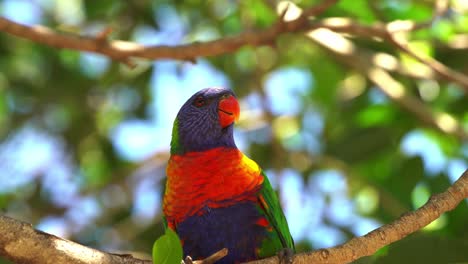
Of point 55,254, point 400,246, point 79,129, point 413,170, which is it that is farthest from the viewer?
point 79,129

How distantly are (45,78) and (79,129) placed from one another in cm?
54

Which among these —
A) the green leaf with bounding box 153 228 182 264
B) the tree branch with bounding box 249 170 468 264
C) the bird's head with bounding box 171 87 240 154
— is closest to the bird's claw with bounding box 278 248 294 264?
the tree branch with bounding box 249 170 468 264

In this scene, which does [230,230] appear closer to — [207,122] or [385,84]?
[207,122]

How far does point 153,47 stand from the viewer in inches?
142

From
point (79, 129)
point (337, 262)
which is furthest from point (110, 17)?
point (337, 262)

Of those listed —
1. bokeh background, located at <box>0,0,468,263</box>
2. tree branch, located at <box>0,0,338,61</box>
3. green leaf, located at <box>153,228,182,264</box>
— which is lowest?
bokeh background, located at <box>0,0,468,263</box>

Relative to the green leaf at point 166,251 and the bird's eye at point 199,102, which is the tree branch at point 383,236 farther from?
the bird's eye at point 199,102

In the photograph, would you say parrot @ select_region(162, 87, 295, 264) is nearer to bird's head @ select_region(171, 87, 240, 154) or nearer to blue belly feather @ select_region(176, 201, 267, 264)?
blue belly feather @ select_region(176, 201, 267, 264)

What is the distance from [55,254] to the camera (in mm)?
2221

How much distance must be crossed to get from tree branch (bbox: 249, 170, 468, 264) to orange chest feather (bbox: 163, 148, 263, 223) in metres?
0.88

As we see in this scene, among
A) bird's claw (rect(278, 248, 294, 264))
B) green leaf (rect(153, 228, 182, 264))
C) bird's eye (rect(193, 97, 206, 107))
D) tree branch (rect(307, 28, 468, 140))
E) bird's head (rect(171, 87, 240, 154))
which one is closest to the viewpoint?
green leaf (rect(153, 228, 182, 264))

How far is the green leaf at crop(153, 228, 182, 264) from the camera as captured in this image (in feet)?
7.18

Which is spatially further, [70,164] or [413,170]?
[70,164]

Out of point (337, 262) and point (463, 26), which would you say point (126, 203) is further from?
point (337, 262)
